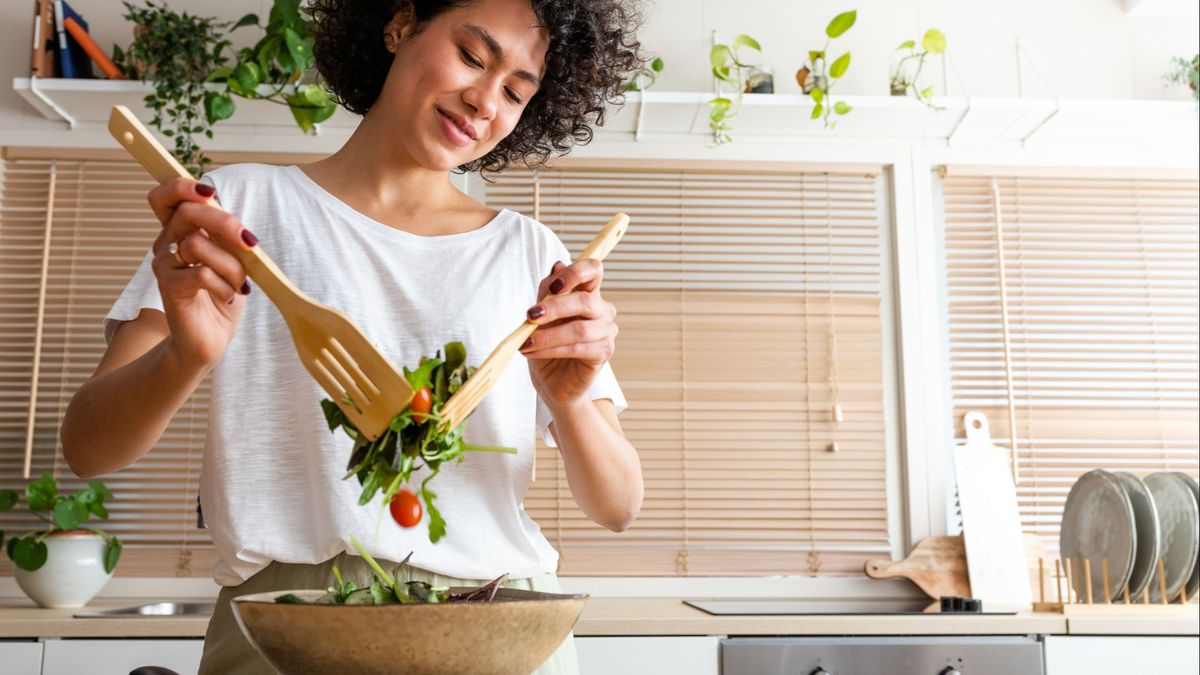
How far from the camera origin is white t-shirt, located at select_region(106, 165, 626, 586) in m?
0.83

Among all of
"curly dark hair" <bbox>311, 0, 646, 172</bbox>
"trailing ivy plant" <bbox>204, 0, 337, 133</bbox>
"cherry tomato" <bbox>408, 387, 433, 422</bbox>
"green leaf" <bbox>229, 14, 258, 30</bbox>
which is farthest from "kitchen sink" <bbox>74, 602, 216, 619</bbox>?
"cherry tomato" <bbox>408, 387, 433, 422</bbox>

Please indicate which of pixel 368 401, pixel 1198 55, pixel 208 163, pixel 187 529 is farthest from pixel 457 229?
pixel 1198 55

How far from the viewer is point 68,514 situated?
227cm

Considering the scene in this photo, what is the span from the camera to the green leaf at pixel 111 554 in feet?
7.44

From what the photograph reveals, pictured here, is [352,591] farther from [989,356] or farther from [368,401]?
[989,356]

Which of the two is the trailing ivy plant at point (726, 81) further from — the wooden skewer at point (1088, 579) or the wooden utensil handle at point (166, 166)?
the wooden utensil handle at point (166, 166)

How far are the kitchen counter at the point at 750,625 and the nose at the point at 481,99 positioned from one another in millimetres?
1262

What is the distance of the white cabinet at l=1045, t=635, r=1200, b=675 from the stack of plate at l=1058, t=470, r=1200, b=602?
15 centimetres

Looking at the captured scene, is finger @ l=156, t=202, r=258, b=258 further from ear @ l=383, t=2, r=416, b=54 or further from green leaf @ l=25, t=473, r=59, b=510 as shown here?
green leaf @ l=25, t=473, r=59, b=510

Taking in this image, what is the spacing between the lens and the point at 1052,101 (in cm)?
249

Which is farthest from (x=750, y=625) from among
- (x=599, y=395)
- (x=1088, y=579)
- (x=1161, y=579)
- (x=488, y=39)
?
(x=488, y=39)

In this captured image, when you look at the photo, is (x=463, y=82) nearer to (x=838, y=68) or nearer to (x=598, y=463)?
(x=598, y=463)

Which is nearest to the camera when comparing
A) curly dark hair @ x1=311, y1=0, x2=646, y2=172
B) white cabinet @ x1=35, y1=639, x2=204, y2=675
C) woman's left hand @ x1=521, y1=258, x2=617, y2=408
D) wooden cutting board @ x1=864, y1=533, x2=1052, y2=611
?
woman's left hand @ x1=521, y1=258, x2=617, y2=408

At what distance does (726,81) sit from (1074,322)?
1.07 meters
